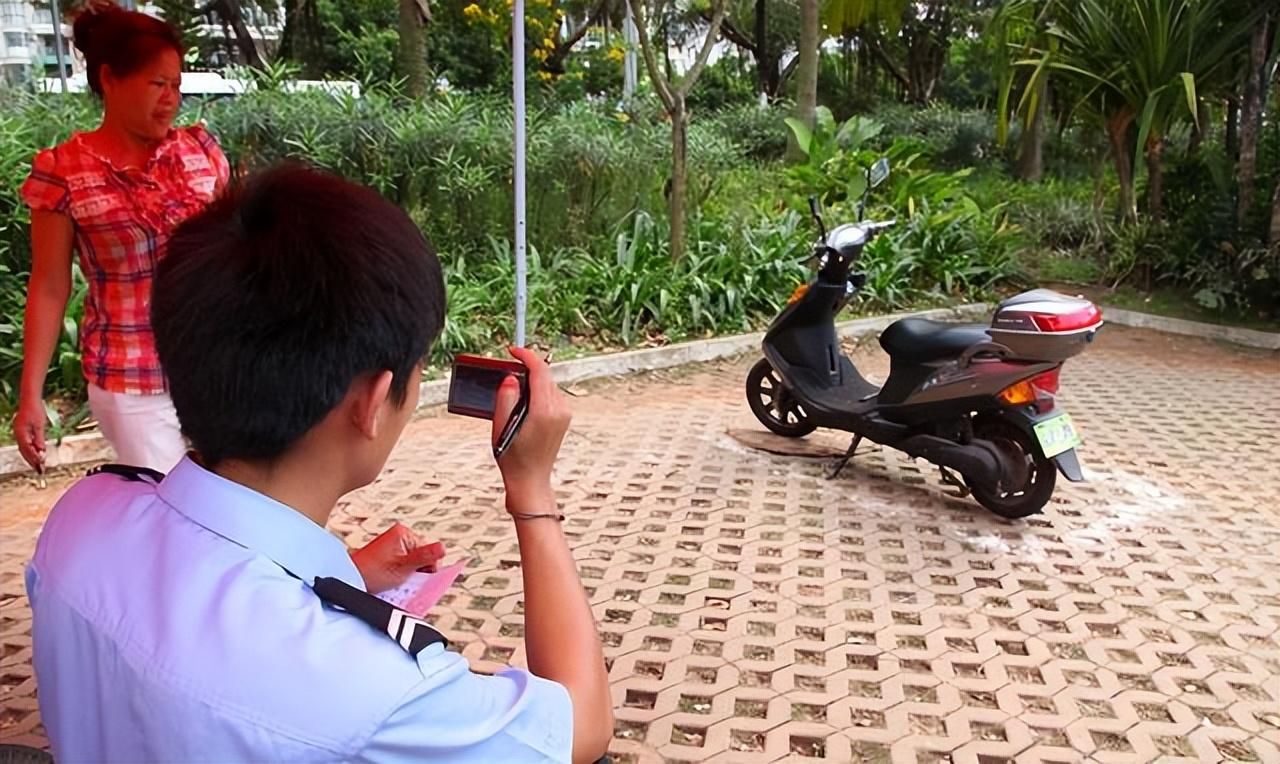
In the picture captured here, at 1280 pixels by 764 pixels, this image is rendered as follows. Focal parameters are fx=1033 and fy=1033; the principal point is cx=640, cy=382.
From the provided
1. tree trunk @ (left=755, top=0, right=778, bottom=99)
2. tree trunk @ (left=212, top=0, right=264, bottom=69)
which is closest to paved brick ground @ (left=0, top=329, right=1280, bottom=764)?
tree trunk @ (left=212, top=0, right=264, bottom=69)

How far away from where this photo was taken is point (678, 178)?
708 cm

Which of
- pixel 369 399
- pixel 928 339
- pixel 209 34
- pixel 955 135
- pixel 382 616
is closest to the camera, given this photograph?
pixel 382 616

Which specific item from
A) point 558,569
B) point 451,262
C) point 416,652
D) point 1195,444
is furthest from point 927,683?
point 451,262

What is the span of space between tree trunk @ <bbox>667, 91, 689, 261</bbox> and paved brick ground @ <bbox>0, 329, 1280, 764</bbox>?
2341 millimetres

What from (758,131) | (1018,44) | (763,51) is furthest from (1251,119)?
(763,51)

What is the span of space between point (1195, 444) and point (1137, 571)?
170 centimetres

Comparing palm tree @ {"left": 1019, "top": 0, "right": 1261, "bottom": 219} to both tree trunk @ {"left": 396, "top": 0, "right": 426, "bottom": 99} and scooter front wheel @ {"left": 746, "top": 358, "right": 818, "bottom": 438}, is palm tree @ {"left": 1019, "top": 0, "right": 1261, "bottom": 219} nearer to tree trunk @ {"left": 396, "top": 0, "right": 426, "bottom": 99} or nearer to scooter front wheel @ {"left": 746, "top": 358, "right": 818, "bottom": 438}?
scooter front wheel @ {"left": 746, "top": 358, "right": 818, "bottom": 438}

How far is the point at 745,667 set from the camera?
9.44ft

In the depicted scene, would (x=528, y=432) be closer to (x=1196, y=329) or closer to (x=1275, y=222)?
(x=1196, y=329)

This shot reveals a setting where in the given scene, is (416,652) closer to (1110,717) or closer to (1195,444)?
(1110,717)

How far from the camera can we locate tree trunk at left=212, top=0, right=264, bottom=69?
60.9 feet

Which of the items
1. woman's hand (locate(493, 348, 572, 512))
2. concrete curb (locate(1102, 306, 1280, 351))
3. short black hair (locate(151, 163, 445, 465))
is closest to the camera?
short black hair (locate(151, 163, 445, 465))

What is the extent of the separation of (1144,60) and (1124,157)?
1.13m

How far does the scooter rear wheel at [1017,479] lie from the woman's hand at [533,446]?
2960 millimetres
